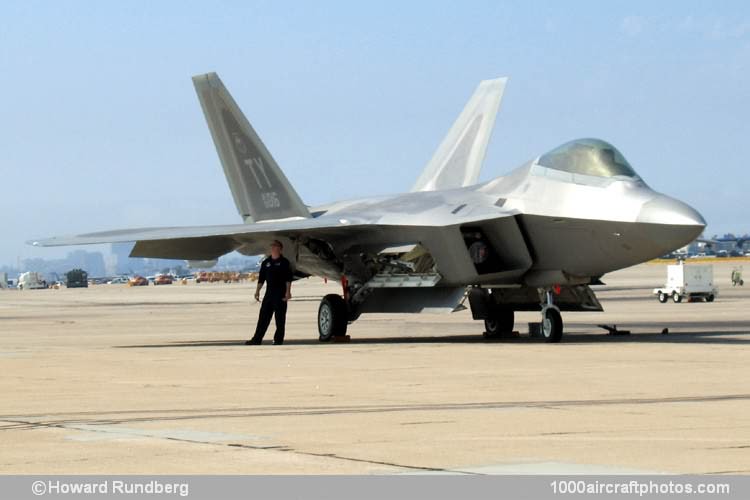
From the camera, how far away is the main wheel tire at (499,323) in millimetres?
19500

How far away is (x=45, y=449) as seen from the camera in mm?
7137

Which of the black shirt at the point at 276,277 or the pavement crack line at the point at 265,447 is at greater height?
the black shirt at the point at 276,277

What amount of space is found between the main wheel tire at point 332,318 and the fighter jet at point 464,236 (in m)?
0.02

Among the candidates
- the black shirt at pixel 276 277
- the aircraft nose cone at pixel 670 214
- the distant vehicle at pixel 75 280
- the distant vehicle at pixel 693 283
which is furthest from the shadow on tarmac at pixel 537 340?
the distant vehicle at pixel 75 280

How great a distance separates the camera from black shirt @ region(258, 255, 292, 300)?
1809 cm

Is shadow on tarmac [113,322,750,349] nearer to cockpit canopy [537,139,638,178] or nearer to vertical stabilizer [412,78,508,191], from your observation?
cockpit canopy [537,139,638,178]

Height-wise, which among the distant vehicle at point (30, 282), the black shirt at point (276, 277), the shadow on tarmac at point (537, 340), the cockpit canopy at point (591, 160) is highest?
the cockpit canopy at point (591, 160)

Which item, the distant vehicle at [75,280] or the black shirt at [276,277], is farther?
the distant vehicle at [75,280]

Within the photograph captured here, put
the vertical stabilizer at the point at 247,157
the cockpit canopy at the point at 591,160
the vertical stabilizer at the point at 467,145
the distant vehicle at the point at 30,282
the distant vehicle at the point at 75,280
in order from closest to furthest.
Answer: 1. the cockpit canopy at the point at 591,160
2. the vertical stabilizer at the point at 247,157
3. the vertical stabilizer at the point at 467,145
4. the distant vehicle at the point at 75,280
5. the distant vehicle at the point at 30,282

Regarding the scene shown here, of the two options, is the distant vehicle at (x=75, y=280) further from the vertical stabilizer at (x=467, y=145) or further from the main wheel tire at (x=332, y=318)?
the main wheel tire at (x=332, y=318)

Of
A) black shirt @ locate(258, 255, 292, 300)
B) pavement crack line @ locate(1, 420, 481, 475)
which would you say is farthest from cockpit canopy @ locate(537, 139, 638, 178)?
pavement crack line @ locate(1, 420, 481, 475)

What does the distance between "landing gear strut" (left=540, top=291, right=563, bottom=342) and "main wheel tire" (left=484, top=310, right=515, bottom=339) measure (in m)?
1.93

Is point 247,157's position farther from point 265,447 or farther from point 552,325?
point 265,447
